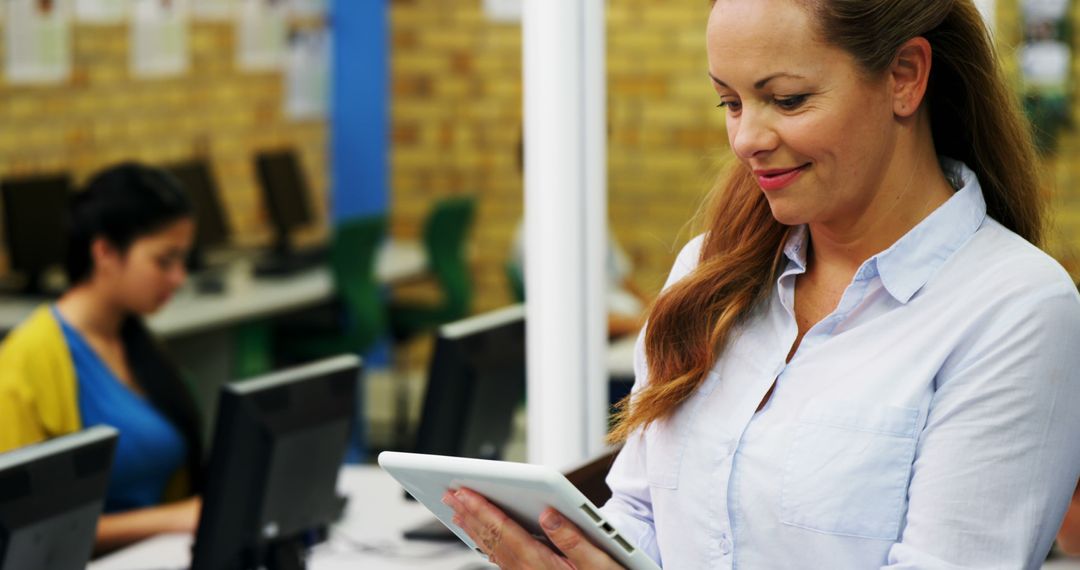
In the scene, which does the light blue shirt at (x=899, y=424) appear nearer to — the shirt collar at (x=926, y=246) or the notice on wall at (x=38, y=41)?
Result: the shirt collar at (x=926, y=246)

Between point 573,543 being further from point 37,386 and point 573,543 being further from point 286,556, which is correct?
point 37,386

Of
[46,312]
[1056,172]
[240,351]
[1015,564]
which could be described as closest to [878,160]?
[1015,564]

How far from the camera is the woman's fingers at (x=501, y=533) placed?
1491 mm

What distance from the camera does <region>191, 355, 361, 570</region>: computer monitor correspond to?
2352 mm

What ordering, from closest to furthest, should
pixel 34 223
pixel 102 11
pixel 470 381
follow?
pixel 470 381, pixel 34 223, pixel 102 11

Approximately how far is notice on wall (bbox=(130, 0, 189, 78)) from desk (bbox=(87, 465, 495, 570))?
3278 mm

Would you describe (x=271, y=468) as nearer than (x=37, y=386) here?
Yes

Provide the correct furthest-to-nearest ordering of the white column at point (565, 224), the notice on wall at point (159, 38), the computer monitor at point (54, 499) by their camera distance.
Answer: the notice on wall at point (159, 38), the white column at point (565, 224), the computer monitor at point (54, 499)

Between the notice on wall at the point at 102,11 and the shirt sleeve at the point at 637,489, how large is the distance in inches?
174

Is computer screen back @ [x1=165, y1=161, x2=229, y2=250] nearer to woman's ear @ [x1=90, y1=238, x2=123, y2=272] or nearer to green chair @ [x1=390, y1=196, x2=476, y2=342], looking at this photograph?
green chair @ [x1=390, y1=196, x2=476, y2=342]

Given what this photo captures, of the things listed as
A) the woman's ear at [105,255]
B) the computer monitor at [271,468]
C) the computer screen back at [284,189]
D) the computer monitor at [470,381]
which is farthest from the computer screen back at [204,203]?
the computer monitor at [271,468]

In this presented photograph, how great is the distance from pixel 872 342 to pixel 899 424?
94 millimetres

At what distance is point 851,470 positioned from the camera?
1413mm

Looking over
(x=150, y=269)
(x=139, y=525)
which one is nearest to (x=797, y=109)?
(x=139, y=525)
